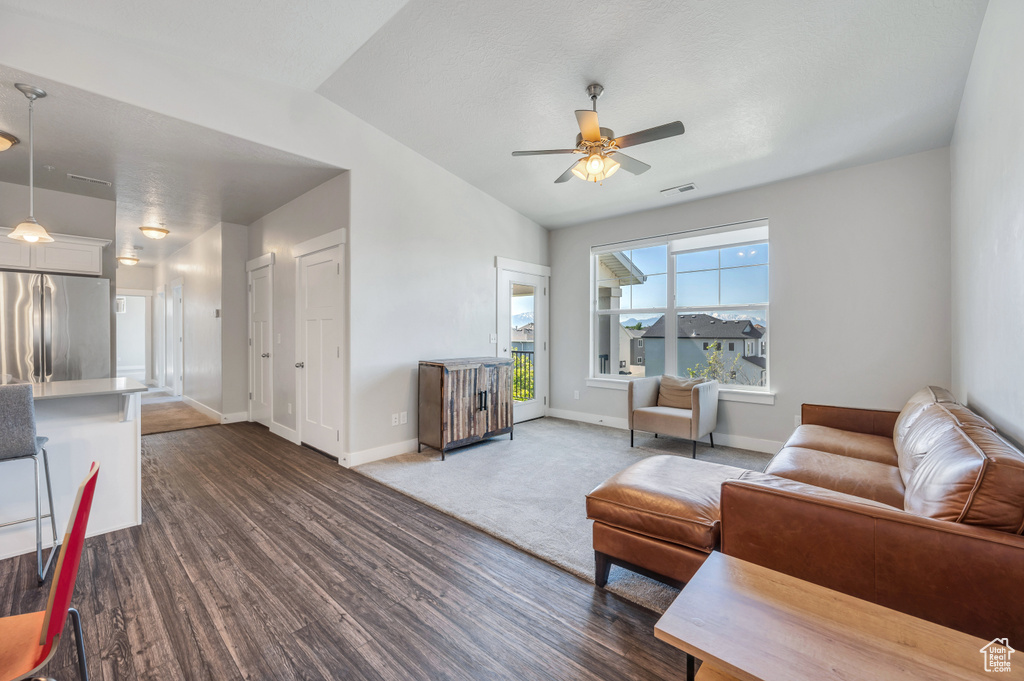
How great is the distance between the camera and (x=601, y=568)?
6.54ft

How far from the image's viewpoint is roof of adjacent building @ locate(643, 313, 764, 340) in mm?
4504

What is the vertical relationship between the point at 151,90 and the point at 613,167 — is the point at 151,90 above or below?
above

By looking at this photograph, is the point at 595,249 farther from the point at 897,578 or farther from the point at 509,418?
the point at 897,578

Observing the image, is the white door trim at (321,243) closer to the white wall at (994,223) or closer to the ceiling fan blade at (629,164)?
the ceiling fan blade at (629,164)

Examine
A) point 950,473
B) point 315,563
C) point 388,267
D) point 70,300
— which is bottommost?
point 315,563

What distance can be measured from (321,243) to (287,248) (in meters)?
0.98

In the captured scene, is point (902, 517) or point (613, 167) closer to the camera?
point (902, 517)

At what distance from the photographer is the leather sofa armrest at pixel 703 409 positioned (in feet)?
13.2

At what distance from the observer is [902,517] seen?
124cm

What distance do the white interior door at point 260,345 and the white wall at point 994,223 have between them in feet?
20.0

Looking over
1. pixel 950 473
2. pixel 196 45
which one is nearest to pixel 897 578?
pixel 950 473

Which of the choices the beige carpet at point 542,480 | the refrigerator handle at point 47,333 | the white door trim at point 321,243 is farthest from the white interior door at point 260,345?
the beige carpet at point 542,480

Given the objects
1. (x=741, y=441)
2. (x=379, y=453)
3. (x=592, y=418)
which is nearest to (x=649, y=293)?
(x=592, y=418)

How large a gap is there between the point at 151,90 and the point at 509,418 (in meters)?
3.98
